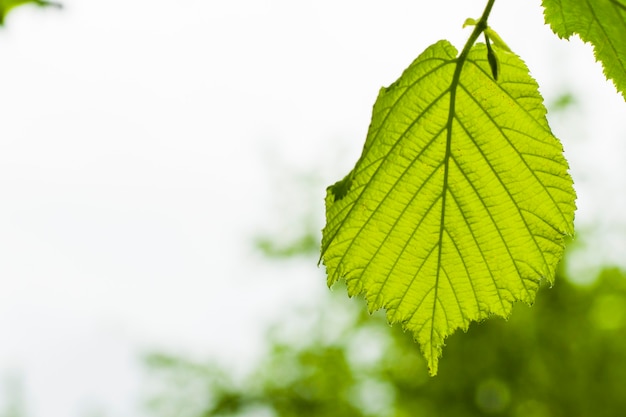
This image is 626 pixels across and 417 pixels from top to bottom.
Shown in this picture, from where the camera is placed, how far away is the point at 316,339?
1560cm

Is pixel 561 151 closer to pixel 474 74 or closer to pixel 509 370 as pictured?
pixel 474 74

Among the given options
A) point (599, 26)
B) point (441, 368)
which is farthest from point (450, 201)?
point (441, 368)

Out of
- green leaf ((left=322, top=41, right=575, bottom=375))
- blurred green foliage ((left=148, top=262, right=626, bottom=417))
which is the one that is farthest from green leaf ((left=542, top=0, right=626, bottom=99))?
blurred green foliage ((left=148, top=262, right=626, bottom=417))

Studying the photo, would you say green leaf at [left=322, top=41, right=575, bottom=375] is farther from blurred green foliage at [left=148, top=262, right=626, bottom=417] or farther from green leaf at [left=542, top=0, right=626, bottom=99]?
blurred green foliage at [left=148, top=262, right=626, bottom=417]

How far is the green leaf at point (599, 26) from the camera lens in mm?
1059

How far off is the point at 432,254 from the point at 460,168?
0.55 feet

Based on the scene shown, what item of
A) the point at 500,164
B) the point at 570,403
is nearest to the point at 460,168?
the point at 500,164

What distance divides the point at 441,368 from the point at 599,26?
15220 mm

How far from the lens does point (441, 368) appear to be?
51.5 feet

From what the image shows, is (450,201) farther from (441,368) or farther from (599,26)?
Answer: (441,368)

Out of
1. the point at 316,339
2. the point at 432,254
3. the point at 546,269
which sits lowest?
the point at 546,269

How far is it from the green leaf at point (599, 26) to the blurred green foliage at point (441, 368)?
14.1 meters

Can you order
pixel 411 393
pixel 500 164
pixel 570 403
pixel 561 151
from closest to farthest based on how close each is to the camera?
pixel 561 151, pixel 500 164, pixel 570 403, pixel 411 393

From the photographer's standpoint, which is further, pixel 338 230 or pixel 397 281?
pixel 397 281
